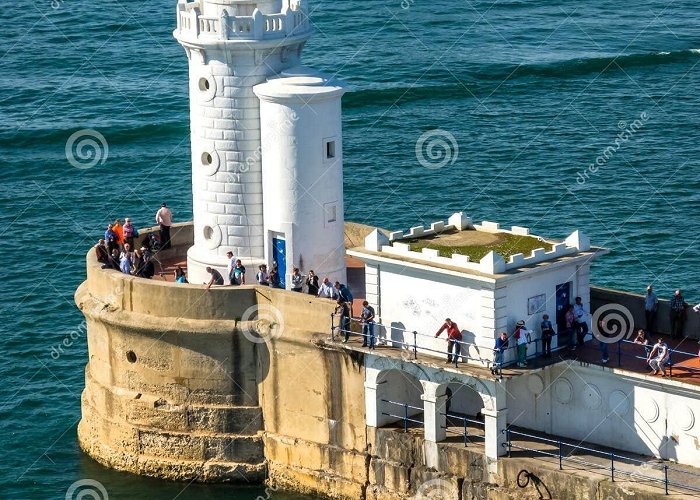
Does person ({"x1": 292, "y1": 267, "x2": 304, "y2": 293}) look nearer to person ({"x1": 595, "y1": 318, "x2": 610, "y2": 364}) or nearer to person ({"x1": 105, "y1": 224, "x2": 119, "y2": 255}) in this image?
person ({"x1": 105, "y1": 224, "x2": 119, "y2": 255})

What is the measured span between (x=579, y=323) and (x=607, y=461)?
14.3ft

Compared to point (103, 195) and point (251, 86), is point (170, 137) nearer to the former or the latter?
point (103, 195)

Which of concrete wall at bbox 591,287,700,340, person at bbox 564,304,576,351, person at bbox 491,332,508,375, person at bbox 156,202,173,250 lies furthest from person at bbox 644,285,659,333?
person at bbox 156,202,173,250

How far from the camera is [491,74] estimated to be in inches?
4252

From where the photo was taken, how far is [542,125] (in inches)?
3836

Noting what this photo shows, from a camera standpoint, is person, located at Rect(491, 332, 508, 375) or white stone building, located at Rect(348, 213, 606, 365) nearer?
person, located at Rect(491, 332, 508, 375)

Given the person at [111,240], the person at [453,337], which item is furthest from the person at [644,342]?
the person at [111,240]

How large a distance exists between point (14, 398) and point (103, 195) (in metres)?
23.0

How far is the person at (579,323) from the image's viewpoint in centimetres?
5772

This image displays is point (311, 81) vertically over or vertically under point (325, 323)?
over

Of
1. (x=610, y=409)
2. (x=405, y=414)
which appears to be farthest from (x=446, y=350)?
(x=610, y=409)

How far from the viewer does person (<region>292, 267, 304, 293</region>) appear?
61.0m

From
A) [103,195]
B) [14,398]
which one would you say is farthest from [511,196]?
[14,398]

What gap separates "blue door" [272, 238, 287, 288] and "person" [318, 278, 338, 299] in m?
2.20
